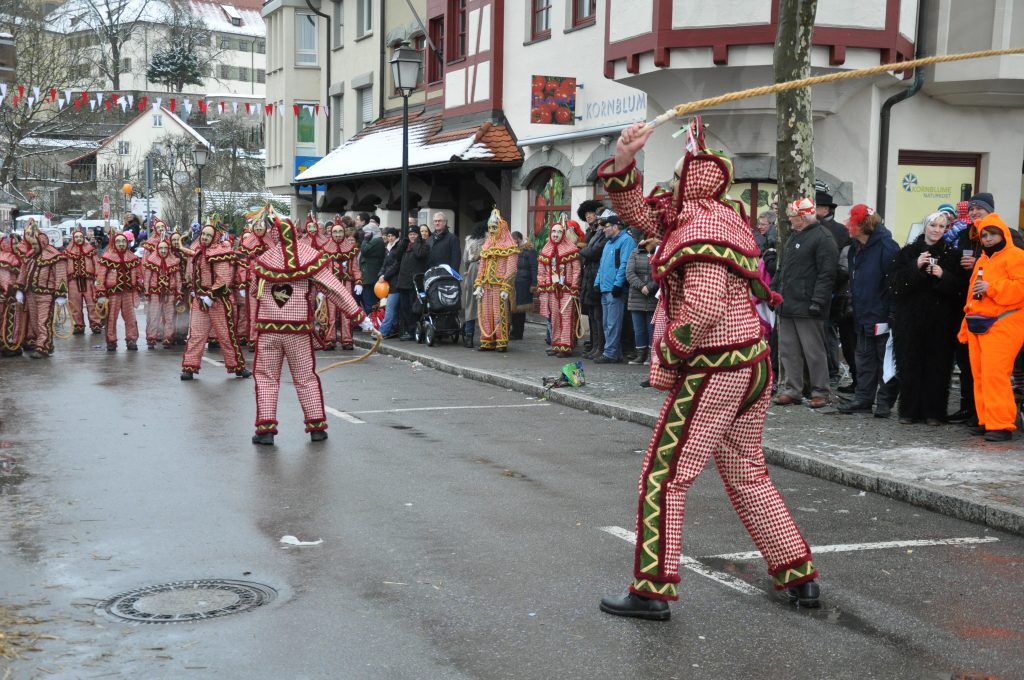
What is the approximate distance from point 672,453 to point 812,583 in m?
0.92

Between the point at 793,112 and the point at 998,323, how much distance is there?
10.9ft

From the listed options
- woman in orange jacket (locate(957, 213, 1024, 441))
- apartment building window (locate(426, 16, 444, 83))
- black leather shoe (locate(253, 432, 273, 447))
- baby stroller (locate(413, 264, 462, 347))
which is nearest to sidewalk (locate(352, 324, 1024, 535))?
woman in orange jacket (locate(957, 213, 1024, 441))

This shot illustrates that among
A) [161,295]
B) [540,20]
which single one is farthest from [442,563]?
[540,20]

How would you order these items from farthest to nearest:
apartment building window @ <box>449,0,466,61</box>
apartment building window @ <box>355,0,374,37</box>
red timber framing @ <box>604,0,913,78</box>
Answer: apartment building window @ <box>355,0,374,37</box> → apartment building window @ <box>449,0,466,61</box> → red timber framing @ <box>604,0,913,78</box>

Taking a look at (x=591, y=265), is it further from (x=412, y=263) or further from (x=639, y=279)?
(x=412, y=263)

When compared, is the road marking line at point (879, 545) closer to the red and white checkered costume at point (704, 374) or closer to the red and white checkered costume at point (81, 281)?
the red and white checkered costume at point (704, 374)

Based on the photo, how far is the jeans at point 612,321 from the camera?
52.1ft

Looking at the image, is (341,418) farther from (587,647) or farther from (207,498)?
(587,647)

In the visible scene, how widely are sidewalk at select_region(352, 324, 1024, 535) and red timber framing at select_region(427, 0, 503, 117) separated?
10832 millimetres

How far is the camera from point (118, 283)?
19438mm

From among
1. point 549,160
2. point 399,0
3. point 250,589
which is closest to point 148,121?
point 399,0

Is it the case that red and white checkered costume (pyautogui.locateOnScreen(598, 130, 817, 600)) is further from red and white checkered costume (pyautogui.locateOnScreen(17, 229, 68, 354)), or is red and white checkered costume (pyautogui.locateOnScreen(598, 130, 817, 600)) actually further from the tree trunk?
red and white checkered costume (pyautogui.locateOnScreen(17, 229, 68, 354))

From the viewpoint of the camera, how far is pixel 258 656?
15.7ft

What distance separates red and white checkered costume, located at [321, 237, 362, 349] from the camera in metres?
19.3
